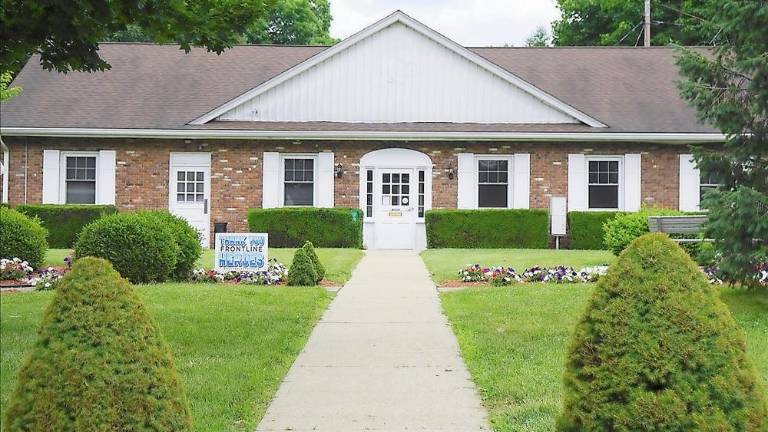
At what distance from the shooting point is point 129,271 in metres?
14.0

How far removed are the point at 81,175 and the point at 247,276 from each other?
38.0ft

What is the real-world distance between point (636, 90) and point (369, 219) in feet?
30.1

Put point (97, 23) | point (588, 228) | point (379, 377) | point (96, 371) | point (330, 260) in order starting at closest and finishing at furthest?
point (96, 371) < point (379, 377) < point (97, 23) < point (330, 260) < point (588, 228)

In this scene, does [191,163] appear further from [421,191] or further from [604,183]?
[604,183]

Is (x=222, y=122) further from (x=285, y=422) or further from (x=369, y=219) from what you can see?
(x=285, y=422)

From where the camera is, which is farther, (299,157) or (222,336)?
(299,157)

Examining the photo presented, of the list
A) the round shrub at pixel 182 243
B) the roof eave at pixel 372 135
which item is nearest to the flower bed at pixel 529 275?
the round shrub at pixel 182 243

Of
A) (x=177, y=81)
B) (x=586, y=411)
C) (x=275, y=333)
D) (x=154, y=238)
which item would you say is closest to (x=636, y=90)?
(x=177, y=81)

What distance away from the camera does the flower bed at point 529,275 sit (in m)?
14.4

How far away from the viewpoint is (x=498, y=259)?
1827cm

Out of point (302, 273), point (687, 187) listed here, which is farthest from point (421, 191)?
point (302, 273)

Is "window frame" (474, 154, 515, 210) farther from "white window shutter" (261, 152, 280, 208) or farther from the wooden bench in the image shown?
the wooden bench

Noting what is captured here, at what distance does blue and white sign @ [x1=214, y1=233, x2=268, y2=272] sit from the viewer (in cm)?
1516

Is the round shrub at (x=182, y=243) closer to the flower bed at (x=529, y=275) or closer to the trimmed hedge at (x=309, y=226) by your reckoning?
the flower bed at (x=529, y=275)
